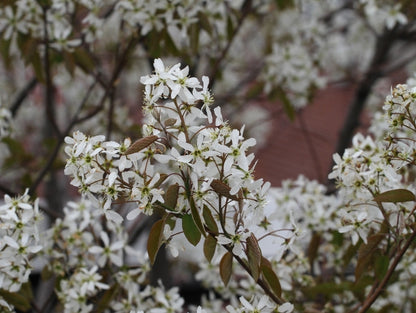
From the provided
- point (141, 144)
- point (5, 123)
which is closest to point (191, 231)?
point (141, 144)

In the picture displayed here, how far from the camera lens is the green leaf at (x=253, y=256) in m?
1.89

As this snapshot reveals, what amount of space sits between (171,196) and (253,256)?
0.98 ft

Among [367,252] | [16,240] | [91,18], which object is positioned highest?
[91,18]

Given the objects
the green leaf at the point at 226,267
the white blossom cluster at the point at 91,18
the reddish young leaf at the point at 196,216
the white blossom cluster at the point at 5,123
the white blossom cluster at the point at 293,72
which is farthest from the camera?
the white blossom cluster at the point at 293,72

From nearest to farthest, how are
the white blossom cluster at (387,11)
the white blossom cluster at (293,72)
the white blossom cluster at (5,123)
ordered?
the white blossom cluster at (5,123)
the white blossom cluster at (387,11)
the white blossom cluster at (293,72)

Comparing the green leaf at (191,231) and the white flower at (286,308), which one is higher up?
the green leaf at (191,231)

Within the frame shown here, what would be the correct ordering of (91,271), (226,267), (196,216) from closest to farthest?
(196,216), (226,267), (91,271)

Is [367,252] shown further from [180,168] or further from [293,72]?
[293,72]

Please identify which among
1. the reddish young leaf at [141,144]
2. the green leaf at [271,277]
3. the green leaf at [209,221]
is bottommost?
the green leaf at [271,277]

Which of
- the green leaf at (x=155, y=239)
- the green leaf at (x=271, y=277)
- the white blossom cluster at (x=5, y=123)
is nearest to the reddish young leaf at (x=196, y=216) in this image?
the green leaf at (x=155, y=239)

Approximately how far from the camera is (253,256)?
192 cm

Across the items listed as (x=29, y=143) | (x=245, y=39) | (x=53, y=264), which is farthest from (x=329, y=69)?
(x=53, y=264)

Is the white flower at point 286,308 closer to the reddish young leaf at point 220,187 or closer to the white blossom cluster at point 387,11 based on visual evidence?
the reddish young leaf at point 220,187

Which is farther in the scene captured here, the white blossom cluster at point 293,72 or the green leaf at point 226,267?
the white blossom cluster at point 293,72
